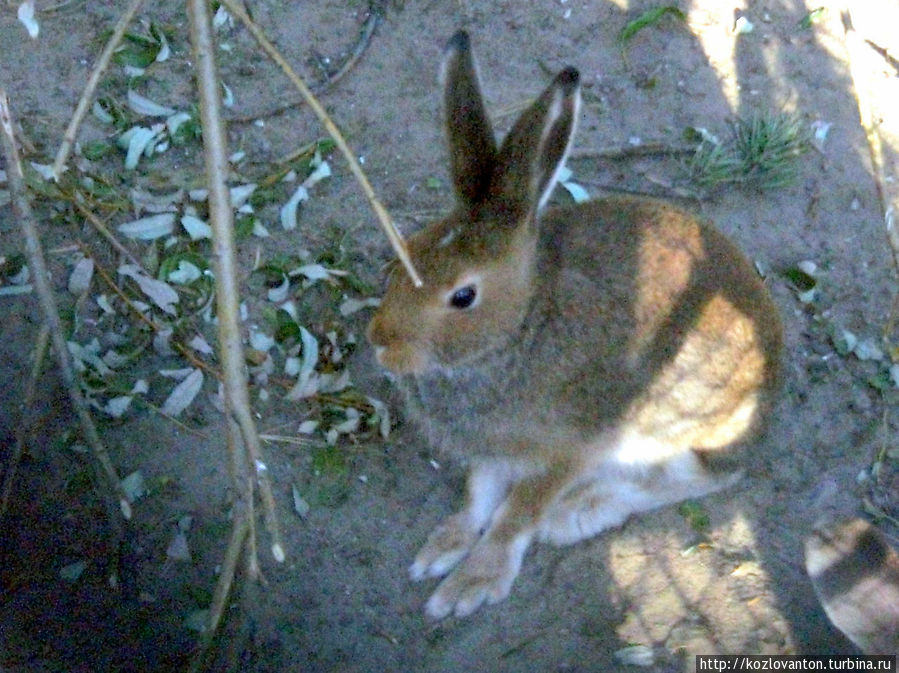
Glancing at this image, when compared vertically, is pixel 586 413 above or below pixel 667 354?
below

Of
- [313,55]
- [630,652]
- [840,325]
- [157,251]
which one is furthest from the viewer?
[313,55]

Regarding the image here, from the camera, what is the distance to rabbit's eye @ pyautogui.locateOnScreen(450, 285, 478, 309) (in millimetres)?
2666

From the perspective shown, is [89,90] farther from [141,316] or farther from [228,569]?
[141,316]

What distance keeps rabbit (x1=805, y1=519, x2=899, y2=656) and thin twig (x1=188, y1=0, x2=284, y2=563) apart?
1.56 meters

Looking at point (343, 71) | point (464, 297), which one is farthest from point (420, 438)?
point (343, 71)

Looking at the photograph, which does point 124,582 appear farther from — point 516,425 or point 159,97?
point 159,97

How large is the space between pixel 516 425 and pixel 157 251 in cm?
150

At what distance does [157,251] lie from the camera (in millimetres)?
3561

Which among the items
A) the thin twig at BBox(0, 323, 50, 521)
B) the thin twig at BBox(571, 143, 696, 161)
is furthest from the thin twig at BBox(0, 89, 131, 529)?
the thin twig at BBox(571, 143, 696, 161)

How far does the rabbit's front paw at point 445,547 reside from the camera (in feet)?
10.6

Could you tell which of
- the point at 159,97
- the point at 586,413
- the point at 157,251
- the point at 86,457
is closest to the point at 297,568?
the point at 86,457

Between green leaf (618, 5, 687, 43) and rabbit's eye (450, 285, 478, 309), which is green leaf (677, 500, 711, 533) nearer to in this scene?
rabbit's eye (450, 285, 478, 309)

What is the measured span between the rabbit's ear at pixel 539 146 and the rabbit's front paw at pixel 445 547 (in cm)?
123

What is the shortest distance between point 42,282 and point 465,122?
1188 mm
